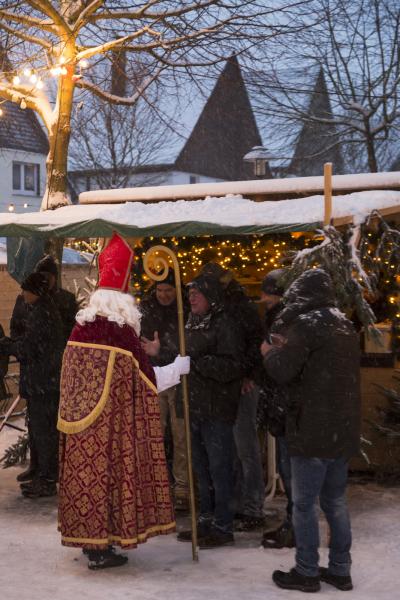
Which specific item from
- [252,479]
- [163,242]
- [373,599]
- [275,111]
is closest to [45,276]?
[163,242]

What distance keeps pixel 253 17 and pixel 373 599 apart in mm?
9413

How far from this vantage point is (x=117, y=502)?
5.84 m

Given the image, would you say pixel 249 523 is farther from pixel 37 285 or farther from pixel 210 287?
pixel 37 285

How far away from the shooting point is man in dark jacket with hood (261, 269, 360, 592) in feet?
17.5

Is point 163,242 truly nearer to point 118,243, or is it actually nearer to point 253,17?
point 118,243

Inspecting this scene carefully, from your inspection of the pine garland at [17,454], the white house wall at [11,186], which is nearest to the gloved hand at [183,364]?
the pine garland at [17,454]

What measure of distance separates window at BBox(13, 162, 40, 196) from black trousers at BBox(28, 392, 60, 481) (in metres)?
29.9

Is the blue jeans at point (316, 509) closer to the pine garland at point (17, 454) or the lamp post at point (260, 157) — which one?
the pine garland at point (17, 454)

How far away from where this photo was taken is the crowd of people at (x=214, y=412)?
17.7 ft

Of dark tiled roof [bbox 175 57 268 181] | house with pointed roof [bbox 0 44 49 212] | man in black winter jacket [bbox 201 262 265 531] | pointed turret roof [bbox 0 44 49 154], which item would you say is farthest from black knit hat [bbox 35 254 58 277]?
house with pointed roof [bbox 0 44 49 212]

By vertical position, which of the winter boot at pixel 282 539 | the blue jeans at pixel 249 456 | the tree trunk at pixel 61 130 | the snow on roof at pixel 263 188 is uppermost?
the tree trunk at pixel 61 130

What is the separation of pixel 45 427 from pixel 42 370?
0.50 meters

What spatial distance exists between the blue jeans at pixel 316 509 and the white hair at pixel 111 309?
4.30 feet

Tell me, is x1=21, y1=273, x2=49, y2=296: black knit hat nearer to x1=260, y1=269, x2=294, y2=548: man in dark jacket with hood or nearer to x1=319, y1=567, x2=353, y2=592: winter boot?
x1=260, y1=269, x2=294, y2=548: man in dark jacket with hood
